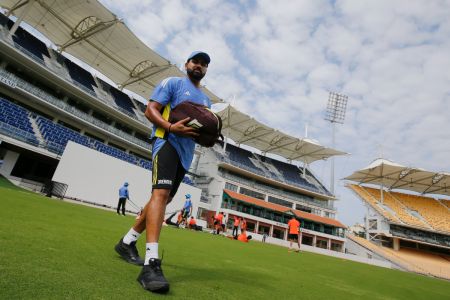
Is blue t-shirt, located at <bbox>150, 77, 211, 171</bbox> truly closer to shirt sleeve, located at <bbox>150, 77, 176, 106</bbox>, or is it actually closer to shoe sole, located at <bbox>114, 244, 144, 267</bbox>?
shirt sleeve, located at <bbox>150, 77, 176, 106</bbox>

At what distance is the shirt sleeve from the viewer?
8.74ft

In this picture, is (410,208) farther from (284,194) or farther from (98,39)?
(98,39)

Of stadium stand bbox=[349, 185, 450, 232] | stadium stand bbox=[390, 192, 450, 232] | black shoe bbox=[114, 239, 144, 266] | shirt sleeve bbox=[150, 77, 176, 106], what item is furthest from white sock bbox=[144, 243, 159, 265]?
stadium stand bbox=[390, 192, 450, 232]

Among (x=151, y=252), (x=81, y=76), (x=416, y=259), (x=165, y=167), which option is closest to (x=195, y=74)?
(x=165, y=167)

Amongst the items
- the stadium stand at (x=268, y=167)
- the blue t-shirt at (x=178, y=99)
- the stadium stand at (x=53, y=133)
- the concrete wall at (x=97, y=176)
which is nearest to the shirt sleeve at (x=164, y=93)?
the blue t-shirt at (x=178, y=99)

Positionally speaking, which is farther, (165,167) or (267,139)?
(267,139)

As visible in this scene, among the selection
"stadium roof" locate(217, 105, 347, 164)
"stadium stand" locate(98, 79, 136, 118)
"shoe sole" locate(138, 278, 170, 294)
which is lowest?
"shoe sole" locate(138, 278, 170, 294)

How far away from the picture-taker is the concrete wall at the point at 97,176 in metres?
17.0

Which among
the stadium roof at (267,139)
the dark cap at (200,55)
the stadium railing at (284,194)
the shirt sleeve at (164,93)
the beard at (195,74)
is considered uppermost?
the stadium roof at (267,139)

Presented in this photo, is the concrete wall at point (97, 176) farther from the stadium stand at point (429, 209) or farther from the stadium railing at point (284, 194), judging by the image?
the stadium stand at point (429, 209)

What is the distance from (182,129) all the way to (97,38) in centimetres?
2861

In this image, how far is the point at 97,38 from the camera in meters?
26.1

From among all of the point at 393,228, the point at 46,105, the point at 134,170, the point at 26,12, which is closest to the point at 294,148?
the point at 393,228

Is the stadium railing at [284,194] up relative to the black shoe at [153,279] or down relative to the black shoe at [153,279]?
up
